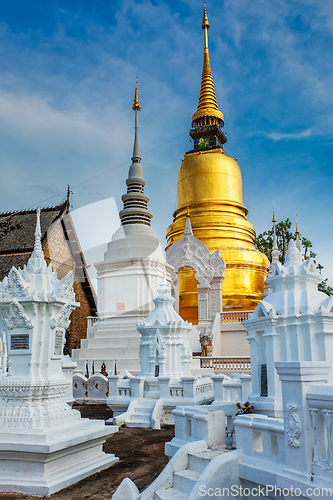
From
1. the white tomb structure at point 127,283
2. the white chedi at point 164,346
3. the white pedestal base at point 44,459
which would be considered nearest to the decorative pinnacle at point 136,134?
the white tomb structure at point 127,283

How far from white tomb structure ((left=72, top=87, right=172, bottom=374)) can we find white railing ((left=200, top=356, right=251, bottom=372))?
2236 millimetres

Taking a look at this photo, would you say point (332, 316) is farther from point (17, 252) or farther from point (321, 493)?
point (17, 252)

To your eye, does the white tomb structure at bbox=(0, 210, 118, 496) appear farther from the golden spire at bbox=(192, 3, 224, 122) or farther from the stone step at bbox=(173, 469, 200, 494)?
the golden spire at bbox=(192, 3, 224, 122)

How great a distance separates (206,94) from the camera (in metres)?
27.4

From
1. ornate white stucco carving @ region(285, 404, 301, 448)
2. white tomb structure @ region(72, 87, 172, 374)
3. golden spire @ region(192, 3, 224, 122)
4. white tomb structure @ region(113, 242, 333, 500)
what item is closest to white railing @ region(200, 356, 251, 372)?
white tomb structure @ region(72, 87, 172, 374)

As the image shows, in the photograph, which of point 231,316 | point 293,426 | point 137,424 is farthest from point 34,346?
point 231,316

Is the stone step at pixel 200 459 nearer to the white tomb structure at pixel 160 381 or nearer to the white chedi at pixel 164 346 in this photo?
the white tomb structure at pixel 160 381

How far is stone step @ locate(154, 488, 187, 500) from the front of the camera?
428cm

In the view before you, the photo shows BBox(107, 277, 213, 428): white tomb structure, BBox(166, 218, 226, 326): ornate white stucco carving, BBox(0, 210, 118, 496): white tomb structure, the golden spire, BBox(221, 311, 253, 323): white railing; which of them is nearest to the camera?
BBox(0, 210, 118, 496): white tomb structure

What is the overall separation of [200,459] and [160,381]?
528 centimetres

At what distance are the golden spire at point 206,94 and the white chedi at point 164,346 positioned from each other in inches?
730

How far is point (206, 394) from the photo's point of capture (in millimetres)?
10078

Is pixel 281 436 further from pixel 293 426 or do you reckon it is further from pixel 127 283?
pixel 127 283

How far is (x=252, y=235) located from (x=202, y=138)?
7064 millimetres
